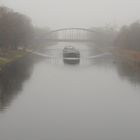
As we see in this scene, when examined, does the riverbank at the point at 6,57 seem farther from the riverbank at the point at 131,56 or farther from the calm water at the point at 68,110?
the calm water at the point at 68,110

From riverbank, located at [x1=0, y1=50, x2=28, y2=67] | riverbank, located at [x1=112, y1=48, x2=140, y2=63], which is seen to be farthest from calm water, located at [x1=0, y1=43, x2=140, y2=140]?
riverbank, located at [x1=112, y1=48, x2=140, y2=63]

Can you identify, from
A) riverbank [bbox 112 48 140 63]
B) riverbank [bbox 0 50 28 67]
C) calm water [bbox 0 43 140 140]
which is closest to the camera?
calm water [bbox 0 43 140 140]

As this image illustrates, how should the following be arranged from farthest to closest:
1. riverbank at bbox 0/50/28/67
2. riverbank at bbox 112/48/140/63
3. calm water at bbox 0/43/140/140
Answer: riverbank at bbox 112/48/140/63, riverbank at bbox 0/50/28/67, calm water at bbox 0/43/140/140

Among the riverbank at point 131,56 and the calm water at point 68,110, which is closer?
the calm water at point 68,110

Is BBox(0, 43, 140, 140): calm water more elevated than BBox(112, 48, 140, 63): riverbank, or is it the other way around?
BBox(112, 48, 140, 63): riverbank

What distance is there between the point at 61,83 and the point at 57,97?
7.05 meters

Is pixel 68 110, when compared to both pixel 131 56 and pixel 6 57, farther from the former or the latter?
pixel 131 56

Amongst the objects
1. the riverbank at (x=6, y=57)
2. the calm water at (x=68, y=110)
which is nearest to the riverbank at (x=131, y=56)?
the riverbank at (x=6, y=57)

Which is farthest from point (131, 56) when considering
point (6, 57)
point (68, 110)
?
point (68, 110)

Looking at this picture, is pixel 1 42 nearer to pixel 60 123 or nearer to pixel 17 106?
pixel 17 106

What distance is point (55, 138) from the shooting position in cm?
1395

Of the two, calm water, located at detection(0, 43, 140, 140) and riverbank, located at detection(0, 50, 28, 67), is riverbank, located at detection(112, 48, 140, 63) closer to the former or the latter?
riverbank, located at detection(0, 50, 28, 67)

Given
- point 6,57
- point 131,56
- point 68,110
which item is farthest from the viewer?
point 131,56

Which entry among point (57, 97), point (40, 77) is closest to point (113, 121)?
point (57, 97)
